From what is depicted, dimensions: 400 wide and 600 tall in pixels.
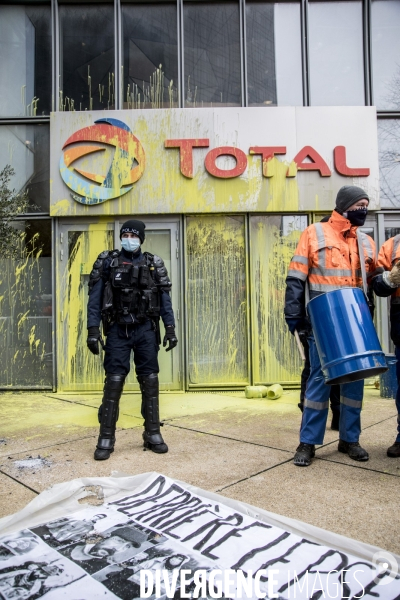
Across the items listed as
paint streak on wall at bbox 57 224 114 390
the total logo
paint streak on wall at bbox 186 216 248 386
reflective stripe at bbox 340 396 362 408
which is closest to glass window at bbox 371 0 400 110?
paint streak on wall at bbox 186 216 248 386

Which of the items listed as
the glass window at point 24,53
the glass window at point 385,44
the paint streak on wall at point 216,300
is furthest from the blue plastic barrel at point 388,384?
the glass window at point 24,53

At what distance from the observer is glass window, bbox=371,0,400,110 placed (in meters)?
7.25

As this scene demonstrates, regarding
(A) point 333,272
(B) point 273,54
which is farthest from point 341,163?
(A) point 333,272

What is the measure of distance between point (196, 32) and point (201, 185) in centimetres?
251

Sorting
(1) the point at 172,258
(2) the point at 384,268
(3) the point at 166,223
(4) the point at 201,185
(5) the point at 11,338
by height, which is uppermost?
(4) the point at 201,185

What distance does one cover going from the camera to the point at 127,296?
Result: 152 inches

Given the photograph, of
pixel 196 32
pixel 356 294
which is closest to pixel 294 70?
pixel 196 32

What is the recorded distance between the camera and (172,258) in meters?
6.81

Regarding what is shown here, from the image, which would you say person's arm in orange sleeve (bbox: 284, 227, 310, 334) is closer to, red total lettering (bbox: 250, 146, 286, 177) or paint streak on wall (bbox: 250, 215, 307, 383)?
paint streak on wall (bbox: 250, 215, 307, 383)

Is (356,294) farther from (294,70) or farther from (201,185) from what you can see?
(294,70)

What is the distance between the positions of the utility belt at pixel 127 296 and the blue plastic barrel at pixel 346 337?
4.64 feet

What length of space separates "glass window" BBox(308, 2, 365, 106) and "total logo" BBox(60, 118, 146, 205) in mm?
2880

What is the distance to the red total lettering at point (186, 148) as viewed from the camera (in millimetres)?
6594

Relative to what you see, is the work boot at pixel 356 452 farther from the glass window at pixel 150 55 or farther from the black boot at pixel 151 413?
the glass window at pixel 150 55
